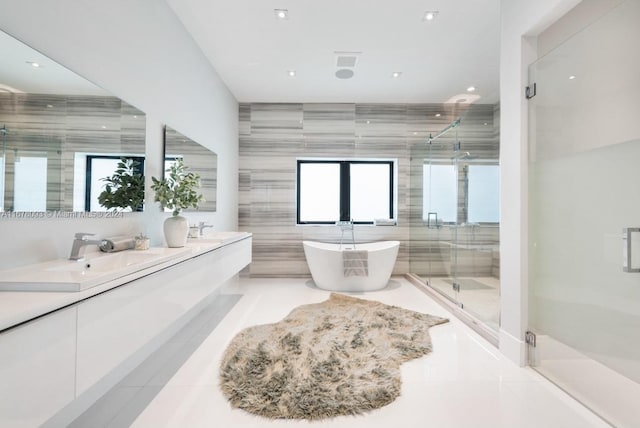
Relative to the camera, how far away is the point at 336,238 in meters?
4.70

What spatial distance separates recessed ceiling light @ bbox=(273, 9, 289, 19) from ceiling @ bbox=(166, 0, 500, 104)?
3 cm

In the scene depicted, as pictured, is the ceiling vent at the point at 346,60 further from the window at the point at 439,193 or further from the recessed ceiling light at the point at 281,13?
the window at the point at 439,193

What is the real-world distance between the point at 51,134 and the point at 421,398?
2333 millimetres

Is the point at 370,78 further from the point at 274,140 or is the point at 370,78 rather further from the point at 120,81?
the point at 120,81

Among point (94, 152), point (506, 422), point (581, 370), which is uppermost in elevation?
point (94, 152)

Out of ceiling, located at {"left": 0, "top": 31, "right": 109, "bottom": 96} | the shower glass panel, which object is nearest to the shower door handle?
the shower glass panel

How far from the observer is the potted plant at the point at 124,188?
187 cm

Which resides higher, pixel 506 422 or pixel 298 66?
pixel 298 66

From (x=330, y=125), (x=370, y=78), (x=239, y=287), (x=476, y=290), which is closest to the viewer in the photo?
(x=476, y=290)

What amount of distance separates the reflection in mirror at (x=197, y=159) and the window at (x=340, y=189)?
1604 mm

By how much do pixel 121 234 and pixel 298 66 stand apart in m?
2.60

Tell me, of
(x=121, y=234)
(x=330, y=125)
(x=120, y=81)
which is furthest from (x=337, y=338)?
(x=330, y=125)

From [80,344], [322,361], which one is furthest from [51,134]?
[322,361]

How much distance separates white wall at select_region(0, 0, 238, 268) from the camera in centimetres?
136
